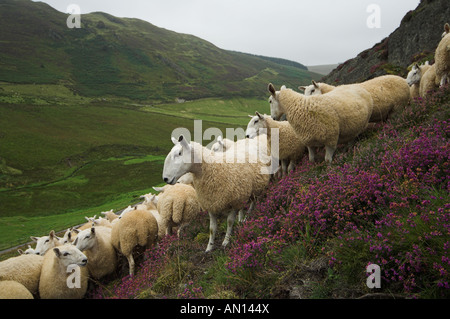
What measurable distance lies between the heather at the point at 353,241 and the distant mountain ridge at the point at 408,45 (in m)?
23.1

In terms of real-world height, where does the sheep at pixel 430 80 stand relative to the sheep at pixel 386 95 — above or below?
above

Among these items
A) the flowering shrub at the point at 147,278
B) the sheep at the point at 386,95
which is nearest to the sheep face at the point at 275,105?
the sheep at the point at 386,95

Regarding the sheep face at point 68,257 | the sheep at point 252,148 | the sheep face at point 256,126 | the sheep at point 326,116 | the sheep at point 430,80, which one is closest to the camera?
the sheep face at point 68,257

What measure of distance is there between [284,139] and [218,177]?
11.3 ft

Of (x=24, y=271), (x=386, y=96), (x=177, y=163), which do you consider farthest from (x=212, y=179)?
(x=386, y=96)

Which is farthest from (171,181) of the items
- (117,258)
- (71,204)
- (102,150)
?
(102,150)

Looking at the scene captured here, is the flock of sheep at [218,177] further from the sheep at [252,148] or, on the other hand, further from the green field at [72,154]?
the green field at [72,154]

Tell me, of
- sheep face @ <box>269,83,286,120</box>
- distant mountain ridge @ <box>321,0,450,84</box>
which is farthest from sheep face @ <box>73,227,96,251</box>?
distant mountain ridge @ <box>321,0,450,84</box>

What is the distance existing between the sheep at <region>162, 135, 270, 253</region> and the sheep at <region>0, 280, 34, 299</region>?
4355 millimetres

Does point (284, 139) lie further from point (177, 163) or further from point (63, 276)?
point (63, 276)

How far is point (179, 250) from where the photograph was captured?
6.61 m

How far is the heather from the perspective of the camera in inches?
118

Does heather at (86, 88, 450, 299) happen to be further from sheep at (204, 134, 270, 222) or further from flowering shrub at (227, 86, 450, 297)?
sheep at (204, 134, 270, 222)

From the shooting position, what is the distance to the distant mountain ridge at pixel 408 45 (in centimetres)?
2655
